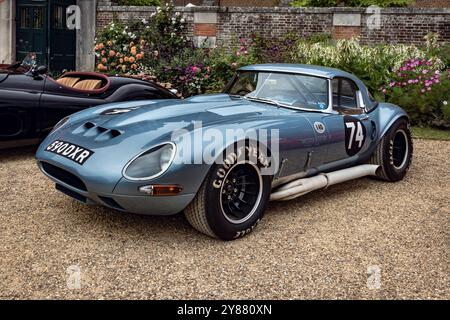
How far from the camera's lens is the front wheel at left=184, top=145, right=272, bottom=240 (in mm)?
3291

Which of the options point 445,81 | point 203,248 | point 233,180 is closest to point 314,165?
point 233,180

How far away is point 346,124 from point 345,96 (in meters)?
0.50

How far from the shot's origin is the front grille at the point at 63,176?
133 inches

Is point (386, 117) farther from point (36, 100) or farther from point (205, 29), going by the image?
point (205, 29)

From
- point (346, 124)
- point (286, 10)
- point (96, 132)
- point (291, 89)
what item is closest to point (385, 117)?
point (346, 124)

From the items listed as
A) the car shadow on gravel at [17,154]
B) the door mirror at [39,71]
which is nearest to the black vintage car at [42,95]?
the door mirror at [39,71]

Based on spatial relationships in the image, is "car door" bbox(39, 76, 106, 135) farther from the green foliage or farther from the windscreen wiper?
the green foliage

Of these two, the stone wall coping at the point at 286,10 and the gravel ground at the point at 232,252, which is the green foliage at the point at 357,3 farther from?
the gravel ground at the point at 232,252

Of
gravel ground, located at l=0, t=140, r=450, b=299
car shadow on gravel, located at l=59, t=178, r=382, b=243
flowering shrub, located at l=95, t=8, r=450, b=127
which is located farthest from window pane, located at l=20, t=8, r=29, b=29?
car shadow on gravel, located at l=59, t=178, r=382, b=243

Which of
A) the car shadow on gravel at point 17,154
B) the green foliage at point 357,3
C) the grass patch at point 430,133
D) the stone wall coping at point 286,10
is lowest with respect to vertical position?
the car shadow on gravel at point 17,154

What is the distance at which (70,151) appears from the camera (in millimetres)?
3518

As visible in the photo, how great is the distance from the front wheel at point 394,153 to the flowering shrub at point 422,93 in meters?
3.56

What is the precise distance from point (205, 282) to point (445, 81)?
289 inches

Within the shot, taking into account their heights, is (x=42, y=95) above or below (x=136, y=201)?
above
